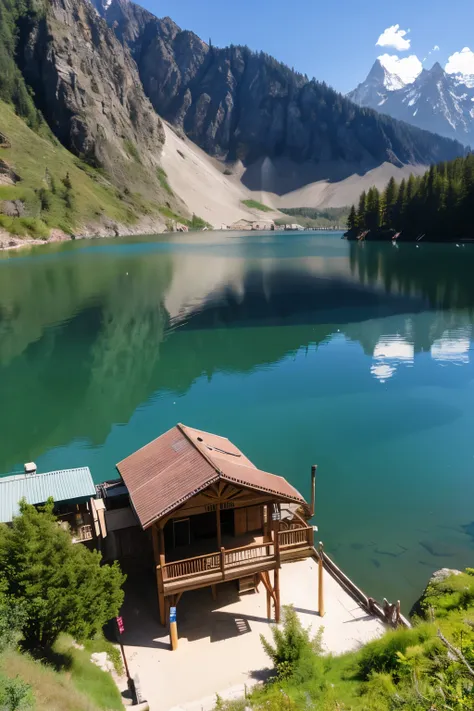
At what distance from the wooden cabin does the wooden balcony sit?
28mm

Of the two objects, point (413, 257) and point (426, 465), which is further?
point (413, 257)

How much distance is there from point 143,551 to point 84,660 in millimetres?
4394

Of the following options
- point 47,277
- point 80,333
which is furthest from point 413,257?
point 80,333

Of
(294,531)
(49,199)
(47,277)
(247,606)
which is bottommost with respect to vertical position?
(247,606)

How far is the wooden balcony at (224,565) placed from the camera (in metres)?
14.8

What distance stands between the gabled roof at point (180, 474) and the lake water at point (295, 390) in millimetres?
5495

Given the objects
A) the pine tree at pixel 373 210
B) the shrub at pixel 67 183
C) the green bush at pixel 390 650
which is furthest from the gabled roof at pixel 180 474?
the pine tree at pixel 373 210

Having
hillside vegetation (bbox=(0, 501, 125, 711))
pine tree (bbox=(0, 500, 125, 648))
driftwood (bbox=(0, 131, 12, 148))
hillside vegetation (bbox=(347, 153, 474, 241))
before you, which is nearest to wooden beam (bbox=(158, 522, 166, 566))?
hillside vegetation (bbox=(0, 501, 125, 711))

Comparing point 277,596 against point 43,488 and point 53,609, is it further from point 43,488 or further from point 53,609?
point 43,488

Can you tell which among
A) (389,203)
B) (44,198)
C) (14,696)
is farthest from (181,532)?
(389,203)

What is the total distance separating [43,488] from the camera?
1708 centimetres

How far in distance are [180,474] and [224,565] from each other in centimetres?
305

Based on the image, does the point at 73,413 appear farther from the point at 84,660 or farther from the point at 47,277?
the point at 47,277

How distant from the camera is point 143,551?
16.9m
